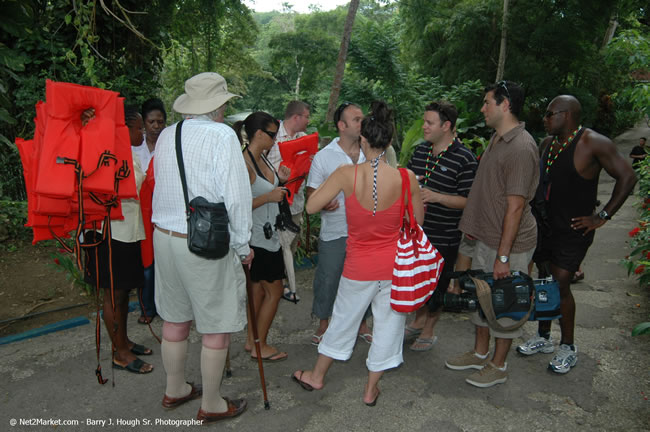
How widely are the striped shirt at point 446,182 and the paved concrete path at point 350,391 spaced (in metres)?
1.05

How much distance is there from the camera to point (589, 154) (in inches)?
137

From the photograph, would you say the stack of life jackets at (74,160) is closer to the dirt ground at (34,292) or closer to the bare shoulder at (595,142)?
the dirt ground at (34,292)

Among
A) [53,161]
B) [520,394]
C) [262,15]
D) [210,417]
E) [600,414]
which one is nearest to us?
[53,161]

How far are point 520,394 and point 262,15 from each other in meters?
115

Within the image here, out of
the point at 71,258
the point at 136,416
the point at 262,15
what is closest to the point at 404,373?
the point at 136,416

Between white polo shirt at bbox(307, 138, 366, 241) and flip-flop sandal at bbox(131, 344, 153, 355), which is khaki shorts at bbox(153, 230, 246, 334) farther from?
flip-flop sandal at bbox(131, 344, 153, 355)

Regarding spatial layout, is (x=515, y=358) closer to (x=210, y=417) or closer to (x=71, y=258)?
(x=210, y=417)

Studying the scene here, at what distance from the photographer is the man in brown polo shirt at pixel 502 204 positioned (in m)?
3.12

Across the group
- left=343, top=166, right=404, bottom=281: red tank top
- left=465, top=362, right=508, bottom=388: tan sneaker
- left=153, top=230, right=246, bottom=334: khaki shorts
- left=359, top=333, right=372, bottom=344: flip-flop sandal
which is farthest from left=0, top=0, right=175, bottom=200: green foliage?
left=465, top=362, right=508, bottom=388: tan sneaker

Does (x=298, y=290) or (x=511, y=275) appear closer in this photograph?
(x=511, y=275)

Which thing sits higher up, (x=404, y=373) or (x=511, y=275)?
(x=511, y=275)

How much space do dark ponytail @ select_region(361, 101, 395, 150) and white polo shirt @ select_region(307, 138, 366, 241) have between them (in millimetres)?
855

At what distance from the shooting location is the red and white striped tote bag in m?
2.83

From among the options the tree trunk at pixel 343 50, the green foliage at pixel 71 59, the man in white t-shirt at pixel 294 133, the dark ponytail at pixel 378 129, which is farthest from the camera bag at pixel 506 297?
the tree trunk at pixel 343 50
